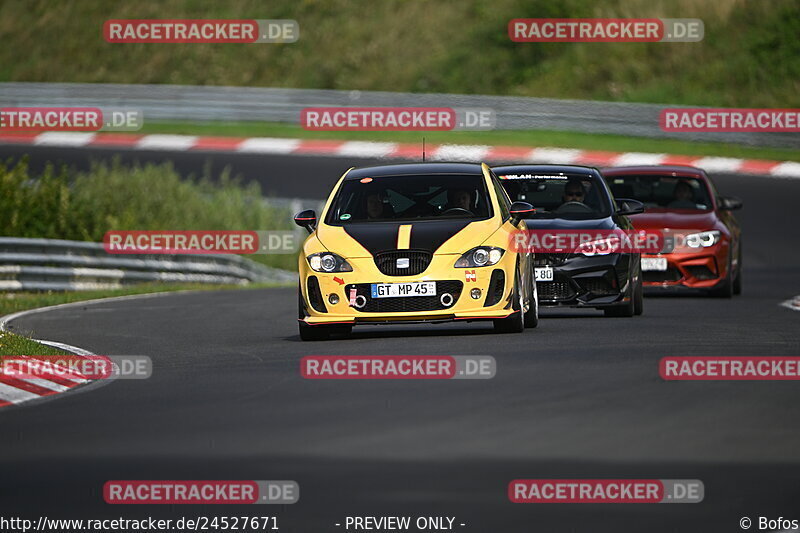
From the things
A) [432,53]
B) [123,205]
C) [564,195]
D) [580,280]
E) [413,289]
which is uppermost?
[432,53]

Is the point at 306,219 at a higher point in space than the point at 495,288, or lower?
higher

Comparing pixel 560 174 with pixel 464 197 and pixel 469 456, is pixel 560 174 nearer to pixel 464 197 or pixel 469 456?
pixel 464 197

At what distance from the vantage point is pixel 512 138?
127 ft

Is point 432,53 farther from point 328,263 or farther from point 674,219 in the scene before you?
point 328,263

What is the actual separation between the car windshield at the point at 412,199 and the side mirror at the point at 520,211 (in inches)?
9.8

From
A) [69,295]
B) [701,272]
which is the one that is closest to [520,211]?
[701,272]

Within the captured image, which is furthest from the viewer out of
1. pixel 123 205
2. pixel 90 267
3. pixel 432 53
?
pixel 432 53

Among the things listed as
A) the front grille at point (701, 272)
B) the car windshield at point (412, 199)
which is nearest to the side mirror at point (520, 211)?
the car windshield at point (412, 199)

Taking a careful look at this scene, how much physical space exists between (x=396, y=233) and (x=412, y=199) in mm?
1160

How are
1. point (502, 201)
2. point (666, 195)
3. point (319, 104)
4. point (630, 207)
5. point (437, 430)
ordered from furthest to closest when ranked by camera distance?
point (319, 104), point (666, 195), point (630, 207), point (502, 201), point (437, 430)

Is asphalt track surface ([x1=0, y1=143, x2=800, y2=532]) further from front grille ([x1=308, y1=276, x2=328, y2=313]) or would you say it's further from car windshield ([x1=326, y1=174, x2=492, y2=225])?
car windshield ([x1=326, y1=174, x2=492, y2=225])

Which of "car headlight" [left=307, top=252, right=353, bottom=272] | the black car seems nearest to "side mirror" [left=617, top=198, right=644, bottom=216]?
the black car

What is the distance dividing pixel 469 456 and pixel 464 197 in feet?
21.8

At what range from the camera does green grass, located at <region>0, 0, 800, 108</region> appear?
4219 centimetres
